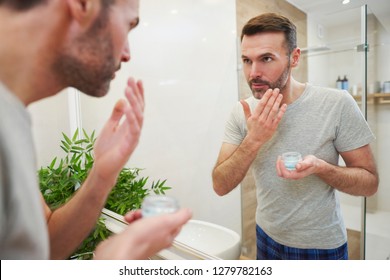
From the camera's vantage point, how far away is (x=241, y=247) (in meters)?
0.82

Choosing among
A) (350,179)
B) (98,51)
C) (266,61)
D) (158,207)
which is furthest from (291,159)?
(98,51)

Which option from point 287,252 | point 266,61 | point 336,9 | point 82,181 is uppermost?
point 336,9

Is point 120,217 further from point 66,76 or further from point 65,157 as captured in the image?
point 66,76

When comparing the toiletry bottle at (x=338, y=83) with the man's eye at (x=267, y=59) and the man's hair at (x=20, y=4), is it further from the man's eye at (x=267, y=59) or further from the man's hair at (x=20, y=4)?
the man's hair at (x=20, y=4)

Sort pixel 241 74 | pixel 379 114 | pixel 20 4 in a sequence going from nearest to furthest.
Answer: pixel 20 4, pixel 379 114, pixel 241 74

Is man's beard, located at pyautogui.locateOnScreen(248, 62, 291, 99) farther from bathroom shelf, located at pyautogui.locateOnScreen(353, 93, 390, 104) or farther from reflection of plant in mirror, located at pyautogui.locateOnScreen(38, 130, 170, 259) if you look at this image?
reflection of plant in mirror, located at pyautogui.locateOnScreen(38, 130, 170, 259)

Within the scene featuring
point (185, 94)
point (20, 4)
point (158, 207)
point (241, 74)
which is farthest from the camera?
point (185, 94)

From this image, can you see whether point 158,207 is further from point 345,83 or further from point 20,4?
point 345,83

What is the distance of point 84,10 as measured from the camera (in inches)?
16.9

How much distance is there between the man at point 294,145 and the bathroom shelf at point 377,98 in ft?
0.10

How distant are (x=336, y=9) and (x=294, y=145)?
0.33 m

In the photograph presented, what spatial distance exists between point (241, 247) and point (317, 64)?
52cm
